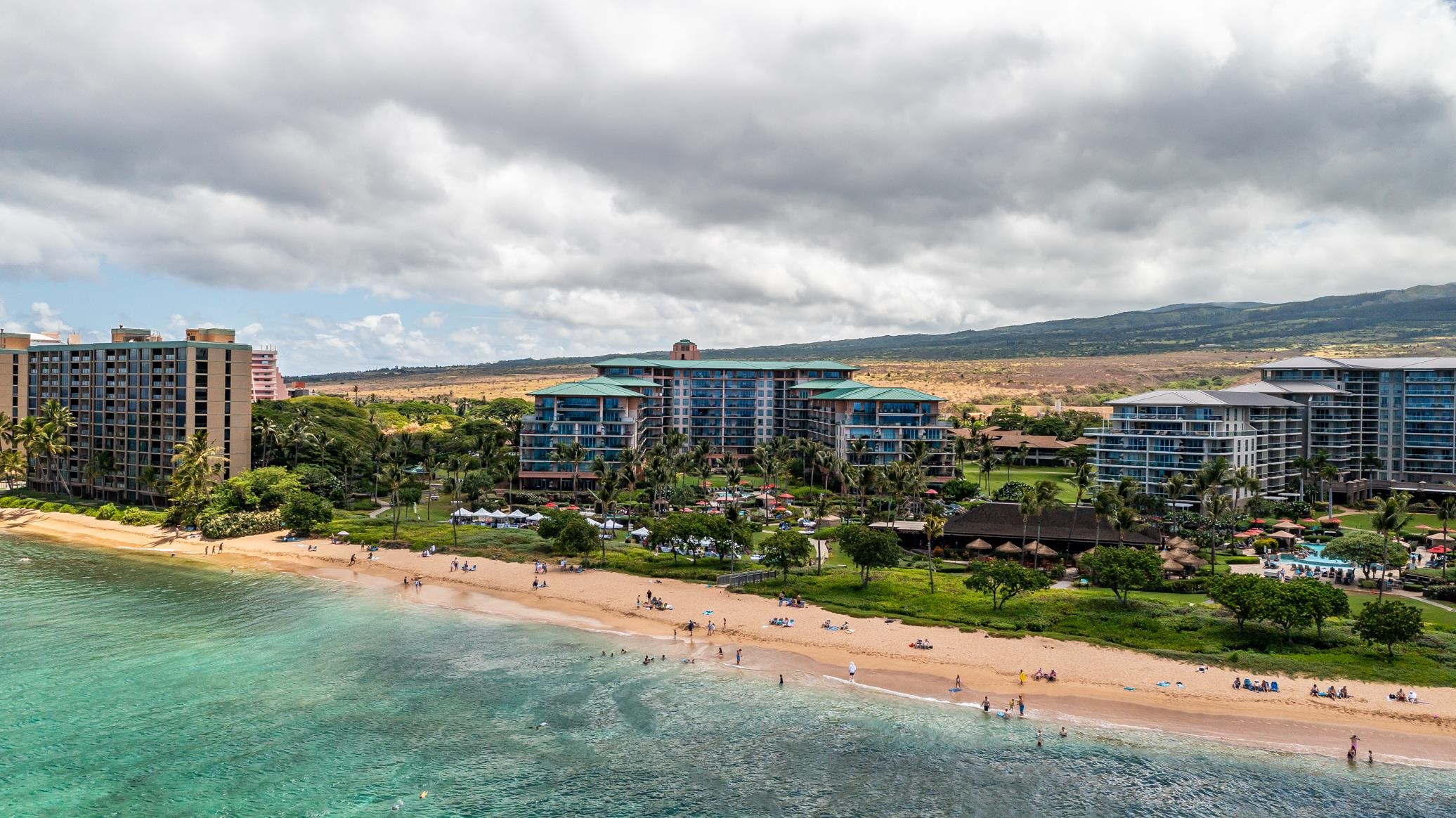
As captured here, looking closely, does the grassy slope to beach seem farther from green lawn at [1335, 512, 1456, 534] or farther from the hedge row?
the hedge row

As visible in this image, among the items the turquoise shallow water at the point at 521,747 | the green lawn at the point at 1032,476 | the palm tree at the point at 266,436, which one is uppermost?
the palm tree at the point at 266,436

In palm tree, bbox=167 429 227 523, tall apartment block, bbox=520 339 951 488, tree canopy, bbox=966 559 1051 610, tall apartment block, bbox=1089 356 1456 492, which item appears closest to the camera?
tree canopy, bbox=966 559 1051 610

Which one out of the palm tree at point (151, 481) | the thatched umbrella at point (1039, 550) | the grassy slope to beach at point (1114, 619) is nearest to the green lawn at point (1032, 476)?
the thatched umbrella at point (1039, 550)

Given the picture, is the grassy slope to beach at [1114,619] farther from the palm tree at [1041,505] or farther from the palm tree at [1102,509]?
the palm tree at [1102,509]

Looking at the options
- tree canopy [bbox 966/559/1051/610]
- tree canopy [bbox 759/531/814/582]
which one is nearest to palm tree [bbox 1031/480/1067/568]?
tree canopy [bbox 966/559/1051/610]

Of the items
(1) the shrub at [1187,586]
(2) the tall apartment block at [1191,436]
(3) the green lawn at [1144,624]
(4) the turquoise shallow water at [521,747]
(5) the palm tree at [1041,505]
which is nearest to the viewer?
(4) the turquoise shallow water at [521,747]

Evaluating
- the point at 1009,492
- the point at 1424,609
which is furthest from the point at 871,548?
the point at 1009,492
